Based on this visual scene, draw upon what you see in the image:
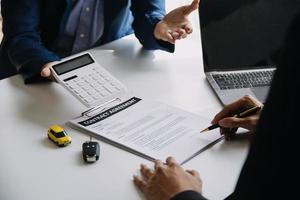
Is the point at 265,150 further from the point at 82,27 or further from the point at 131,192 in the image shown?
the point at 82,27

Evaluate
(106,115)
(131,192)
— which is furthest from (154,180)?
(106,115)

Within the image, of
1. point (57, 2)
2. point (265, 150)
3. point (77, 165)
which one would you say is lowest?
point (77, 165)

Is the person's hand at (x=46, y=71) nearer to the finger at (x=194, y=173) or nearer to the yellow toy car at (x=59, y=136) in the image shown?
the yellow toy car at (x=59, y=136)

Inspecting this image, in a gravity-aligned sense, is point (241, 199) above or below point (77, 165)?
above

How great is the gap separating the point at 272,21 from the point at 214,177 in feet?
1.98

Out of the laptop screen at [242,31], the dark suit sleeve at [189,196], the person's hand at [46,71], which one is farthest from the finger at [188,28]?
the dark suit sleeve at [189,196]

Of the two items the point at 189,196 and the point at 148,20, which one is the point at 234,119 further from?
the point at 148,20

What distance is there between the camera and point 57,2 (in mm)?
1521

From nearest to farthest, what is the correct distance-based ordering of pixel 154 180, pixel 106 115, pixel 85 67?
pixel 154 180
pixel 106 115
pixel 85 67

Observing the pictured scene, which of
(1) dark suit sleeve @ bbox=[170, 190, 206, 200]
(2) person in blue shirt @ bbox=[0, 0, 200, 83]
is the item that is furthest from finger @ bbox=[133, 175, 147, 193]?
(2) person in blue shirt @ bbox=[0, 0, 200, 83]

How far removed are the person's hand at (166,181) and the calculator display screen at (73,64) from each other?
16.1 inches

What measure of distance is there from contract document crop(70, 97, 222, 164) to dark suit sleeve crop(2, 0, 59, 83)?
1.07 ft

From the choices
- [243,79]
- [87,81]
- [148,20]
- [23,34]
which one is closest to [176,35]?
[148,20]

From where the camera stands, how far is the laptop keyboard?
1275 mm
